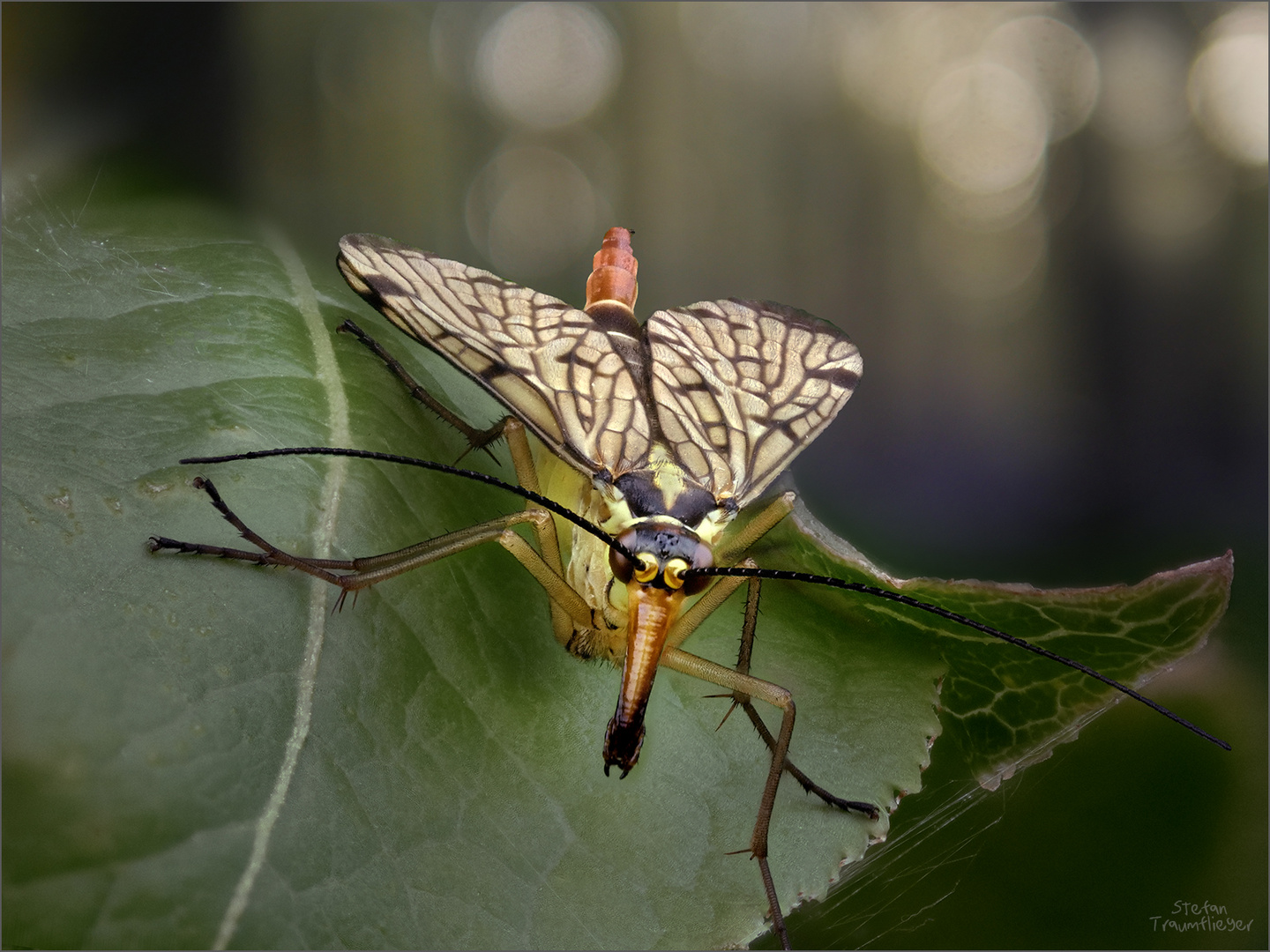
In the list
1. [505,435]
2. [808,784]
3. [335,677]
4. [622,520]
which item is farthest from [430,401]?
[808,784]

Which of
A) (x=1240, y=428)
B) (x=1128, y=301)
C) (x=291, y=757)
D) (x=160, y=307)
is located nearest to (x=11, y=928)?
(x=291, y=757)

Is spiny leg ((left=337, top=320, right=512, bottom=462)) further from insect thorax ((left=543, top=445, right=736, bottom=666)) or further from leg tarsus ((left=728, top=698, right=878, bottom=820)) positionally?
leg tarsus ((left=728, top=698, right=878, bottom=820))

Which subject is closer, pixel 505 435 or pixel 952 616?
pixel 952 616

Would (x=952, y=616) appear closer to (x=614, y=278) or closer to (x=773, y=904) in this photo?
(x=773, y=904)

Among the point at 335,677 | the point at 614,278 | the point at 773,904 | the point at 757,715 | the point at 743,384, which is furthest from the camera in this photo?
the point at 614,278

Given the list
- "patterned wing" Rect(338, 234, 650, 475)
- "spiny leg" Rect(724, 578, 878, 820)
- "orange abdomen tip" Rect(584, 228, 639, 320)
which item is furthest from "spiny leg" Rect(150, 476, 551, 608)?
"orange abdomen tip" Rect(584, 228, 639, 320)
